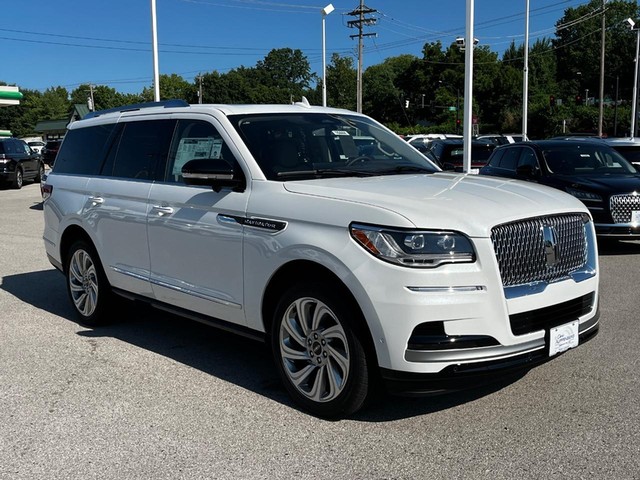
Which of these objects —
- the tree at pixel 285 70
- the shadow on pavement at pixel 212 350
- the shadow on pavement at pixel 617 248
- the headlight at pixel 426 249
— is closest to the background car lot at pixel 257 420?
the shadow on pavement at pixel 212 350

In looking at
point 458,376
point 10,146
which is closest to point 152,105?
point 458,376

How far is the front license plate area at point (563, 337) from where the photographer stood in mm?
3984

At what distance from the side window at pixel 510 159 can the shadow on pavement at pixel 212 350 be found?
7.32 m

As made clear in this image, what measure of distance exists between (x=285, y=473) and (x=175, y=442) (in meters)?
0.76

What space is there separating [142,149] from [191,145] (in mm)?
687

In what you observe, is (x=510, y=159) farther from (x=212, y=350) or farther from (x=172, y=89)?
(x=172, y=89)

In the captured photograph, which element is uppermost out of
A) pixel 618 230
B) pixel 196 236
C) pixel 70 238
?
pixel 196 236

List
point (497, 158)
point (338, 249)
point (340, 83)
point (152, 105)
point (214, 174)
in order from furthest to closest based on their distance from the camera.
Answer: point (340, 83) < point (497, 158) < point (152, 105) < point (214, 174) < point (338, 249)

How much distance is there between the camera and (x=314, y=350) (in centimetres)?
429

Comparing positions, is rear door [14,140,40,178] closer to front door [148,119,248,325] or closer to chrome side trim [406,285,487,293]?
front door [148,119,248,325]

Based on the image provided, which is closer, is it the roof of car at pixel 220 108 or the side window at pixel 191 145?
the side window at pixel 191 145

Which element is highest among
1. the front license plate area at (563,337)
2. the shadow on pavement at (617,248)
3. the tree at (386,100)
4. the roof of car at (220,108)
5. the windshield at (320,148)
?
the tree at (386,100)

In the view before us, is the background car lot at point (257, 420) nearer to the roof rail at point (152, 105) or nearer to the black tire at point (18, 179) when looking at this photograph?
the roof rail at point (152, 105)

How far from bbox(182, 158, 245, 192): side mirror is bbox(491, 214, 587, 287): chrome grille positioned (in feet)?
5.94
